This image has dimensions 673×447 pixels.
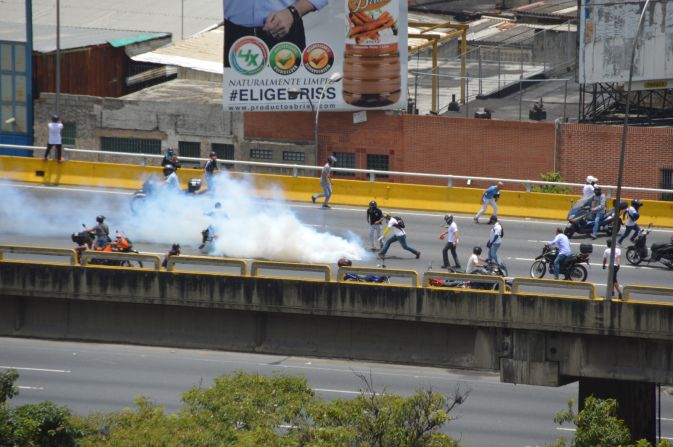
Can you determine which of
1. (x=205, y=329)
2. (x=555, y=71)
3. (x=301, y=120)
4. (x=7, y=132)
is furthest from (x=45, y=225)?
(x=555, y=71)

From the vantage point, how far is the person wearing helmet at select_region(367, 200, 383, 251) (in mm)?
32469

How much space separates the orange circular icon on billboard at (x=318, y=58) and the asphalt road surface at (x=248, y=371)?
15.0 m

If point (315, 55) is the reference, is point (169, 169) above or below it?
below

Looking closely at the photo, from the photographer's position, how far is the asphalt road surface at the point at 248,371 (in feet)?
95.4

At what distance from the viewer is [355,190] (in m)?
39.1

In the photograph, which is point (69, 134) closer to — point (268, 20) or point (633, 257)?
point (268, 20)

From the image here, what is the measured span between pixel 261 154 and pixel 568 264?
21.3 meters

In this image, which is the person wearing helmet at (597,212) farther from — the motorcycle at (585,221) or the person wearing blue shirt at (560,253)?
the person wearing blue shirt at (560,253)

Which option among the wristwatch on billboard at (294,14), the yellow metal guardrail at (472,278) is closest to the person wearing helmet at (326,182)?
the wristwatch on billboard at (294,14)

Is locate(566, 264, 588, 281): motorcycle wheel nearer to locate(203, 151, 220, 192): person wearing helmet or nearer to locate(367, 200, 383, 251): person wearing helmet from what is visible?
locate(367, 200, 383, 251): person wearing helmet

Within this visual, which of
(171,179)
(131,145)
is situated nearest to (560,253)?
(171,179)

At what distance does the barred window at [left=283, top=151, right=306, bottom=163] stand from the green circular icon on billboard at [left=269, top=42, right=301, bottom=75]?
2.97m

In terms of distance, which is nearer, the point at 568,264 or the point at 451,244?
the point at 568,264

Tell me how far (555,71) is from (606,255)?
24.1 metres
